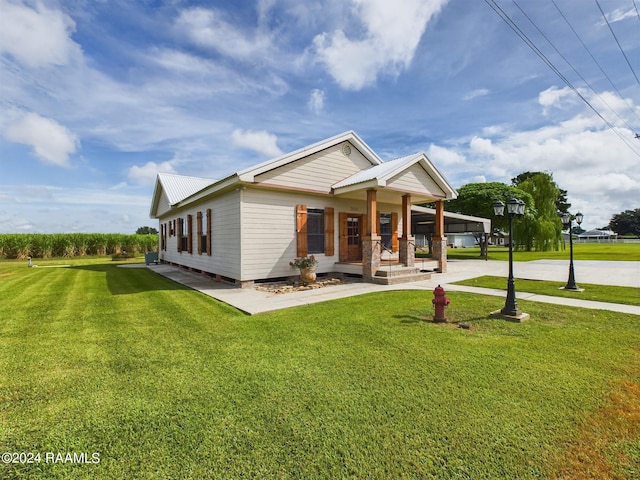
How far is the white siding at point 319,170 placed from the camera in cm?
981

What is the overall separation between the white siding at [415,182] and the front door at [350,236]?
2308 mm

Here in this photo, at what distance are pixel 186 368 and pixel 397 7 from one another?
751cm

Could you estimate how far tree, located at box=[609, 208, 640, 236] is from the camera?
256 ft

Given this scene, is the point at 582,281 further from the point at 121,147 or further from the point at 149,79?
the point at 121,147

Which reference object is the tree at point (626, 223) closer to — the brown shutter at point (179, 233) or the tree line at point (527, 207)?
the tree line at point (527, 207)

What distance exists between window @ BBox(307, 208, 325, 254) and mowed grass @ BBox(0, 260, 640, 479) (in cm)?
568

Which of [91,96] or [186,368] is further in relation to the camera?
[91,96]

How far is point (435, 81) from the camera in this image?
1041cm

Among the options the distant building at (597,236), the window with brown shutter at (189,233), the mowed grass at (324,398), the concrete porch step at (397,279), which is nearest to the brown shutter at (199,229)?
the window with brown shutter at (189,233)

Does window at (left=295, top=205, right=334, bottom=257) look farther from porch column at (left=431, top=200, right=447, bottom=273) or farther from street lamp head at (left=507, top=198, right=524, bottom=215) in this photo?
street lamp head at (left=507, top=198, right=524, bottom=215)

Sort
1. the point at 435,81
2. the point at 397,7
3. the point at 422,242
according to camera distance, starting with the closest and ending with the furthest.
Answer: the point at 397,7, the point at 435,81, the point at 422,242

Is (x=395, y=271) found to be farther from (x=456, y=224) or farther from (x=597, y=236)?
(x=597, y=236)

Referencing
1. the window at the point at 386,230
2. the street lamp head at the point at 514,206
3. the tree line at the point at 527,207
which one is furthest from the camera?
the tree line at the point at 527,207

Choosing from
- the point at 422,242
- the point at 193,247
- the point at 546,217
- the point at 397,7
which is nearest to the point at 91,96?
the point at 193,247
